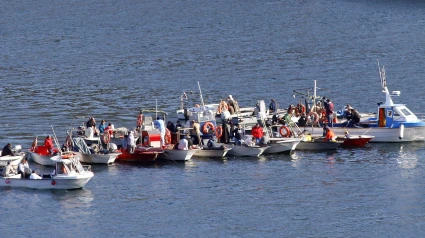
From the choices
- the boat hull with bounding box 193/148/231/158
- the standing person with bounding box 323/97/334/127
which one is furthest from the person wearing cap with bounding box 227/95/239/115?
the boat hull with bounding box 193/148/231/158

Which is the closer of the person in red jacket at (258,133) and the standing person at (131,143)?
the standing person at (131,143)

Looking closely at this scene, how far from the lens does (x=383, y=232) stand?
174ft

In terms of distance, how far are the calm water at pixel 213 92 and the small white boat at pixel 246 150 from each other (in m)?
0.74

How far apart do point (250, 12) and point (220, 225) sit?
10018cm

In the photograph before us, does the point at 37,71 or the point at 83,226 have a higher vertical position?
the point at 37,71

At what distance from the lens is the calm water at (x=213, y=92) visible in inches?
2176

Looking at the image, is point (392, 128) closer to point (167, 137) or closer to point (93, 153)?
point (167, 137)

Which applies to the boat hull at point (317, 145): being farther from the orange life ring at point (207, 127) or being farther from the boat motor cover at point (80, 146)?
the boat motor cover at point (80, 146)

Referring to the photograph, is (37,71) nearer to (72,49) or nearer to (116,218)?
(72,49)

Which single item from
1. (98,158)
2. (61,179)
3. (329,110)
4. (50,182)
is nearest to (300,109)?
(329,110)

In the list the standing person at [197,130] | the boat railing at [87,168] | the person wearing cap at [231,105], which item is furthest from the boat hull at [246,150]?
the person wearing cap at [231,105]

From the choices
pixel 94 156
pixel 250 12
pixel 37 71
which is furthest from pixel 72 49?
pixel 94 156

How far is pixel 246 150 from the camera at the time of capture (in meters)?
68.4

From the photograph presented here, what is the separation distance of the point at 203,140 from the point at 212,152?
2734 mm
